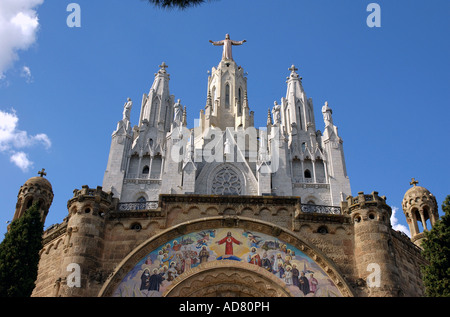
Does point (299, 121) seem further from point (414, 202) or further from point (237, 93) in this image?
point (414, 202)

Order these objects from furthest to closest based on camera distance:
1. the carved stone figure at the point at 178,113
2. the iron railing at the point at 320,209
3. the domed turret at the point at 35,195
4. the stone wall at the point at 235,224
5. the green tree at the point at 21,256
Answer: the carved stone figure at the point at 178,113, the domed turret at the point at 35,195, the iron railing at the point at 320,209, the stone wall at the point at 235,224, the green tree at the point at 21,256

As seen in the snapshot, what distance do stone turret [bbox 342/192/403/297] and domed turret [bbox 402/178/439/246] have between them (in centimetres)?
1311

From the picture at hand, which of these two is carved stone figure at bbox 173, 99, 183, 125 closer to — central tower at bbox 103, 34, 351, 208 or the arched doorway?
central tower at bbox 103, 34, 351, 208

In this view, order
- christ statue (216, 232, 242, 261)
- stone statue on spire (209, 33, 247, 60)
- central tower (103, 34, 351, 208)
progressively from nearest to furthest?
christ statue (216, 232, 242, 261), central tower (103, 34, 351, 208), stone statue on spire (209, 33, 247, 60)

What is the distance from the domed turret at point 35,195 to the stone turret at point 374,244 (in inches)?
769

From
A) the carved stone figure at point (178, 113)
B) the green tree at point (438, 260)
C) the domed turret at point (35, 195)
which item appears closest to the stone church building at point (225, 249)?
the green tree at point (438, 260)

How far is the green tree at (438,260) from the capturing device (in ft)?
62.4

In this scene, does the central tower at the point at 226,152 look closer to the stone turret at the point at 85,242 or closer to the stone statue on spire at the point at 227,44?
the stone statue on spire at the point at 227,44

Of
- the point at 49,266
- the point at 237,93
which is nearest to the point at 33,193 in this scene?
the point at 49,266

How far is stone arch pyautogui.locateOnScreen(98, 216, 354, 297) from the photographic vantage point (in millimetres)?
22359

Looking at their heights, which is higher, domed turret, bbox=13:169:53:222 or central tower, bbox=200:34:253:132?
central tower, bbox=200:34:253:132

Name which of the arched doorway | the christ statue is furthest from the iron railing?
the arched doorway

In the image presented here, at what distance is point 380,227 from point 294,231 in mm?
4048

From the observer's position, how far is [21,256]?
20.8m
